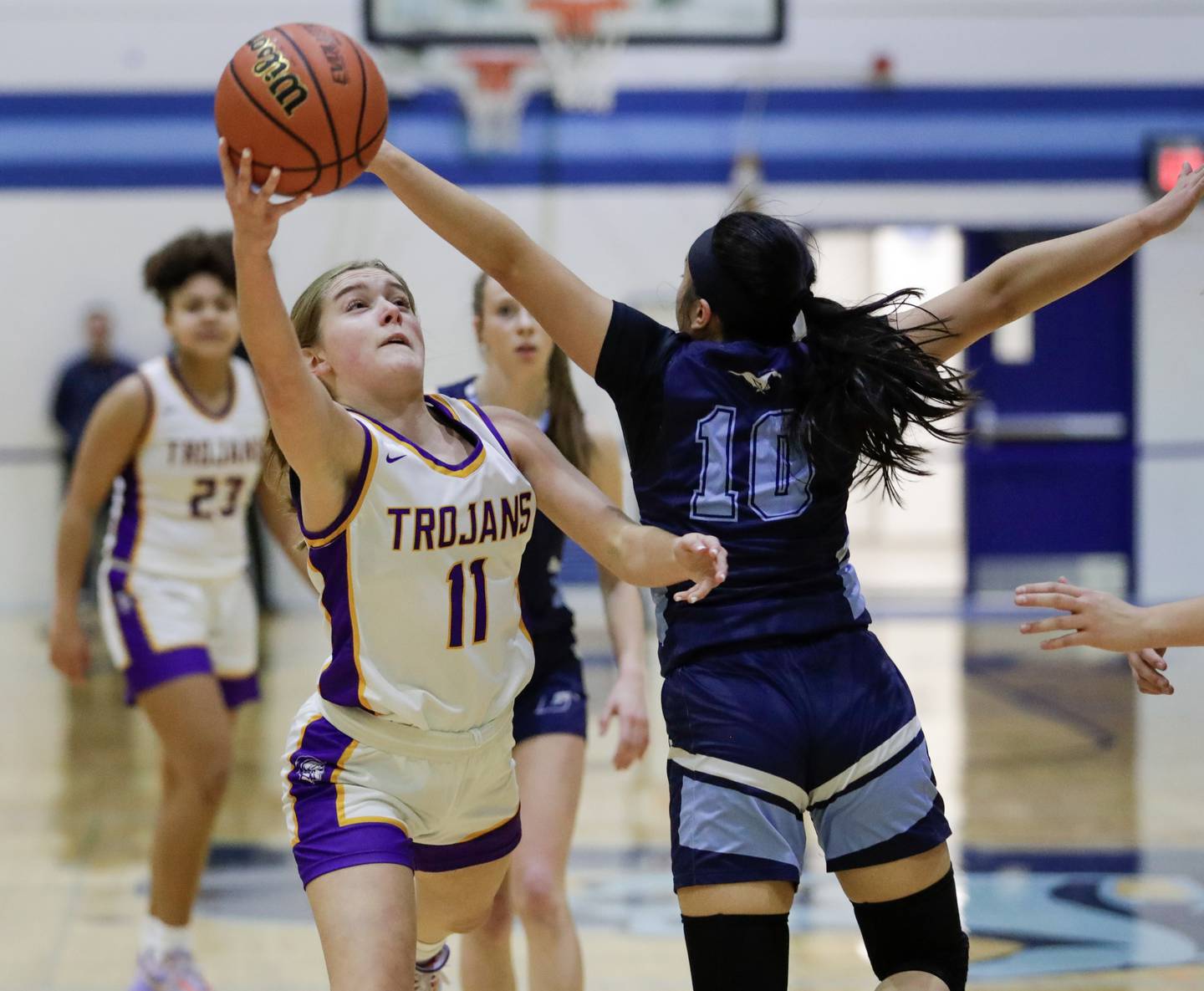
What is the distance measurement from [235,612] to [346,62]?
2.36 meters

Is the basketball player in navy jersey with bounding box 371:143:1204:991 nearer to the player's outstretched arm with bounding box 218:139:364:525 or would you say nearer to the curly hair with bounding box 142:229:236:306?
the player's outstretched arm with bounding box 218:139:364:525

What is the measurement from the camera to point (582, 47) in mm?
11125

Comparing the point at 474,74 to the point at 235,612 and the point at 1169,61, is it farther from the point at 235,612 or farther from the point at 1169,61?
the point at 235,612

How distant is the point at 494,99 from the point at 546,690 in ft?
29.4

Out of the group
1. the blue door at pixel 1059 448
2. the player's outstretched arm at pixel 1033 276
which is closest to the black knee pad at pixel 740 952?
the player's outstretched arm at pixel 1033 276

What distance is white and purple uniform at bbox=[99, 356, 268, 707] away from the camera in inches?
171

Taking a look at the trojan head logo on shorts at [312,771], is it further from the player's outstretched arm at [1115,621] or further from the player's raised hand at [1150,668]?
the player's raised hand at [1150,668]

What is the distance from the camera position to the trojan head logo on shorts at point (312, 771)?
2.55m

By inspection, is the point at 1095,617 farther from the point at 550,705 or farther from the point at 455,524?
the point at 550,705

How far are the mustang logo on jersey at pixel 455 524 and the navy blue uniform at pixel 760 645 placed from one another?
0.76 ft

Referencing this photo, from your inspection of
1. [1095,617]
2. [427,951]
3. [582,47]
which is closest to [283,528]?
[427,951]

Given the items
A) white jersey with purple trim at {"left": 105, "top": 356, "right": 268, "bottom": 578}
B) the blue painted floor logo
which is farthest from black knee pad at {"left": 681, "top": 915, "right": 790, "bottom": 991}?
white jersey with purple trim at {"left": 105, "top": 356, "right": 268, "bottom": 578}

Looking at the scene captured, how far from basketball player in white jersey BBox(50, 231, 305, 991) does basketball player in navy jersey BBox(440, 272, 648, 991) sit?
3.06 feet

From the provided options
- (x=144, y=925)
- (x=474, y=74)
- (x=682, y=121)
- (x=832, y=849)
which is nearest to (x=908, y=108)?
(x=682, y=121)
